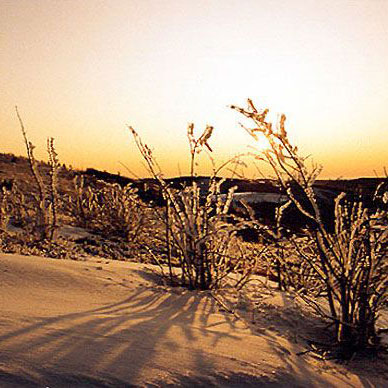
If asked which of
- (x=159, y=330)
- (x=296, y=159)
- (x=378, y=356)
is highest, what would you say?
(x=296, y=159)

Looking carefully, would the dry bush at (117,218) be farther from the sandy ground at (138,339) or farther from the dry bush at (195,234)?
the sandy ground at (138,339)

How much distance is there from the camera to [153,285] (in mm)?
3262

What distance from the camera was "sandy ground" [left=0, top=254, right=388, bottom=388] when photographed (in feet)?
5.16

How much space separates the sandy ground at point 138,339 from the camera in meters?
1.57

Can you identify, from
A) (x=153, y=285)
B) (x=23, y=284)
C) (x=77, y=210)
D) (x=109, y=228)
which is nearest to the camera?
(x=23, y=284)

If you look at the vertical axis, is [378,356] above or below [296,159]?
below

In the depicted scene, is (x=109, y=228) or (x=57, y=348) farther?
(x=109, y=228)

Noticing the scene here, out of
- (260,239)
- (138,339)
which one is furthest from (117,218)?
(138,339)

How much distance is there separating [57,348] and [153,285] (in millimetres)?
1602

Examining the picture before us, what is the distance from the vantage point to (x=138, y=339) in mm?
1893

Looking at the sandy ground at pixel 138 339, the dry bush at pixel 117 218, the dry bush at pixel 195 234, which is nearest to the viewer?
the sandy ground at pixel 138 339

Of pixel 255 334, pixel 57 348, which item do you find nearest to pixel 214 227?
pixel 255 334

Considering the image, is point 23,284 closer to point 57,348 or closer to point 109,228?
point 57,348

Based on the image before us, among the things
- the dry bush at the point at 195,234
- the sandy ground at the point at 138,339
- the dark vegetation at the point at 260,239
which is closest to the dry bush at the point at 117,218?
the dark vegetation at the point at 260,239
